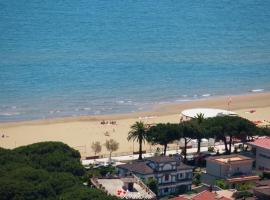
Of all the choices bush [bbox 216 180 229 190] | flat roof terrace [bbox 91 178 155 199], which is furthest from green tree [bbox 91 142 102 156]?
bush [bbox 216 180 229 190]

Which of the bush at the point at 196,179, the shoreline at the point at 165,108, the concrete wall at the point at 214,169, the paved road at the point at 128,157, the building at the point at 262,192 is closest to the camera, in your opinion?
the building at the point at 262,192

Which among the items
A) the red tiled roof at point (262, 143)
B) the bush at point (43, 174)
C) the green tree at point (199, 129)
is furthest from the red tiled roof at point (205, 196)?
the green tree at point (199, 129)

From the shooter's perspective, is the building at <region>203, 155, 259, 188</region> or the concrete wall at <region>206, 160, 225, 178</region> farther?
the concrete wall at <region>206, 160, 225, 178</region>

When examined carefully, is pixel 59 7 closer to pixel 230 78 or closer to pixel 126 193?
pixel 230 78

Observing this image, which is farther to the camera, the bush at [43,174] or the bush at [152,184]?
the bush at [152,184]

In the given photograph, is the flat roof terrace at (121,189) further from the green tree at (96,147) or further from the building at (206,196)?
the green tree at (96,147)

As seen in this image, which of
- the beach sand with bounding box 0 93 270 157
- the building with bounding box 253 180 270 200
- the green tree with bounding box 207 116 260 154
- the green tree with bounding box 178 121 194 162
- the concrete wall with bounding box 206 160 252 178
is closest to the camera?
the building with bounding box 253 180 270 200

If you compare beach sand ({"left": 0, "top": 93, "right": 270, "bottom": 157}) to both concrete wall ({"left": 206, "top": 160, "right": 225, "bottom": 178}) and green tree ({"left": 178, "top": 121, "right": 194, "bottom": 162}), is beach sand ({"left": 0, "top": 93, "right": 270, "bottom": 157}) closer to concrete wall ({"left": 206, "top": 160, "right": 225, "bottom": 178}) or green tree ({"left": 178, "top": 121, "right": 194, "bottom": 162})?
green tree ({"left": 178, "top": 121, "right": 194, "bottom": 162})
